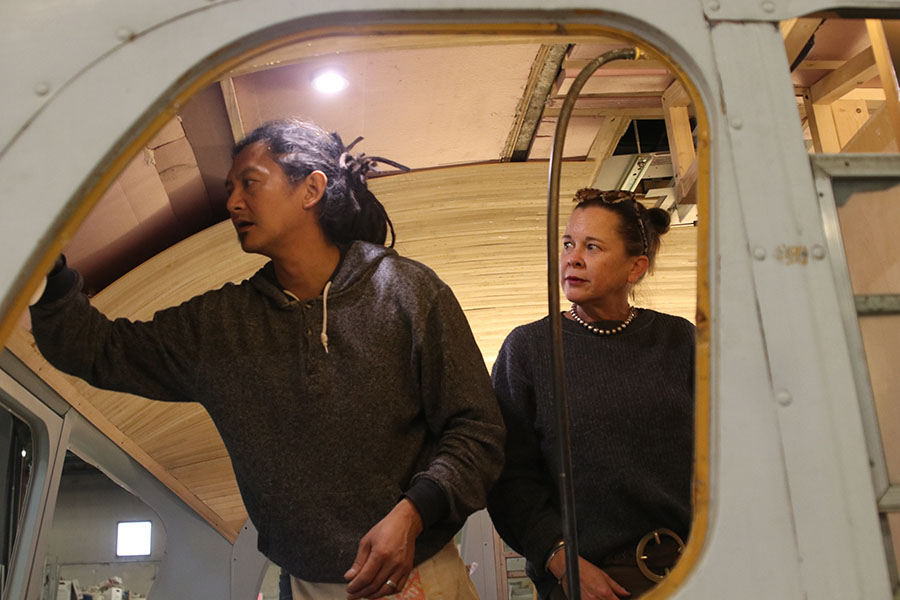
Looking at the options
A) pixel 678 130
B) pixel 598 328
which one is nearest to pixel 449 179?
pixel 678 130

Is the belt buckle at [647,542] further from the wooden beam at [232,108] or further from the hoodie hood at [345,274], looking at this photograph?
the wooden beam at [232,108]

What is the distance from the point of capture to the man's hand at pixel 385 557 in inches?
52.0

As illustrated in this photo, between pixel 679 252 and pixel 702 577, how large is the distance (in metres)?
2.84

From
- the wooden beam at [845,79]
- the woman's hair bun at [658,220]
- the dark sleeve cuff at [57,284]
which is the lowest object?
the dark sleeve cuff at [57,284]

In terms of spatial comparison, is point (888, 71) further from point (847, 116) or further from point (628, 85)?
point (628, 85)

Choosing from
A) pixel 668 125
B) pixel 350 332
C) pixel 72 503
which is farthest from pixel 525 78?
pixel 72 503

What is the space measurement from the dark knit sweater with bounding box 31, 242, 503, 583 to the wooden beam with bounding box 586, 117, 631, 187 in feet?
5.12

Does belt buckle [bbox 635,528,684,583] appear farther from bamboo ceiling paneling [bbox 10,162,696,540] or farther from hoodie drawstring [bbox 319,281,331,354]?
bamboo ceiling paneling [bbox 10,162,696,540]

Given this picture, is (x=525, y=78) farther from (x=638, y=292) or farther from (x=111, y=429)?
(x=111, y=429)

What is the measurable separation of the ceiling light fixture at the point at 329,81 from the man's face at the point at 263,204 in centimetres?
80

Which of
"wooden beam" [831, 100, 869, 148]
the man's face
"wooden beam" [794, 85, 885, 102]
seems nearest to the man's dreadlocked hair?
the man's face

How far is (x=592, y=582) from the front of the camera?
1.63 meters

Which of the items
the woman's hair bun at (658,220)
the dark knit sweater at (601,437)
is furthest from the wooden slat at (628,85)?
the dark knit sweater at (601,437)

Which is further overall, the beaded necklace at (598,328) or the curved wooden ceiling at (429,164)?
the curved wooden ceiling at (429,164)
